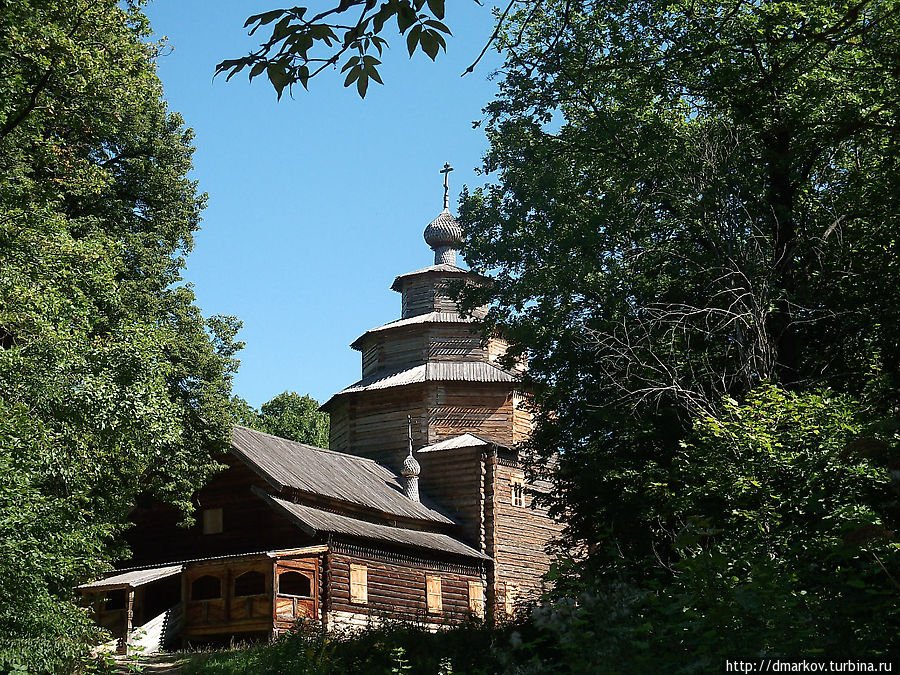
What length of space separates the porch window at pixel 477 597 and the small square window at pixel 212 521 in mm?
8952

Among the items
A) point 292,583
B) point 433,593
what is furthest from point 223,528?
point 433,593

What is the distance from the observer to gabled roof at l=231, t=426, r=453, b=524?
27.4m

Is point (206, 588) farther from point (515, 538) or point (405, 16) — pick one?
point (405, 16)

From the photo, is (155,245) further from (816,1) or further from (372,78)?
(372,78)

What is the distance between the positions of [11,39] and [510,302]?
38.9ft

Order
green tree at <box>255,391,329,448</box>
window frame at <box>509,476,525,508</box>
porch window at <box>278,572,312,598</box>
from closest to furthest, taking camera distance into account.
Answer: porch window at <box>278,572,312,598</box>
window frame at <box>509,476,525,508</box>
green tree at <box>255,391,329,448</box>

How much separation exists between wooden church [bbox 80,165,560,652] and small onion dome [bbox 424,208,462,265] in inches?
67.9

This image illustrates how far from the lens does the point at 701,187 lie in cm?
1543

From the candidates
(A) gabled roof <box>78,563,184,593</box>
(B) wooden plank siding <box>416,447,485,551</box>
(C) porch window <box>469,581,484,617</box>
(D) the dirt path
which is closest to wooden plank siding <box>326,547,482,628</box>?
(C) porch window <box>469,581,484,617</box>

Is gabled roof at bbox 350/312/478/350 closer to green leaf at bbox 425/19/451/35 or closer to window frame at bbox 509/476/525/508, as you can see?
window frame at bbox 509/476/525/508

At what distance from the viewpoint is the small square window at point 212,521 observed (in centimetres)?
2780

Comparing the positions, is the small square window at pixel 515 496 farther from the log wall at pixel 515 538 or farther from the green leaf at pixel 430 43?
the green leaf at pixel 430 43

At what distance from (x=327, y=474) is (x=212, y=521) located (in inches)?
167

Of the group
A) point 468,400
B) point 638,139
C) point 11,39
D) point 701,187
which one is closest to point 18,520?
point 11,39
